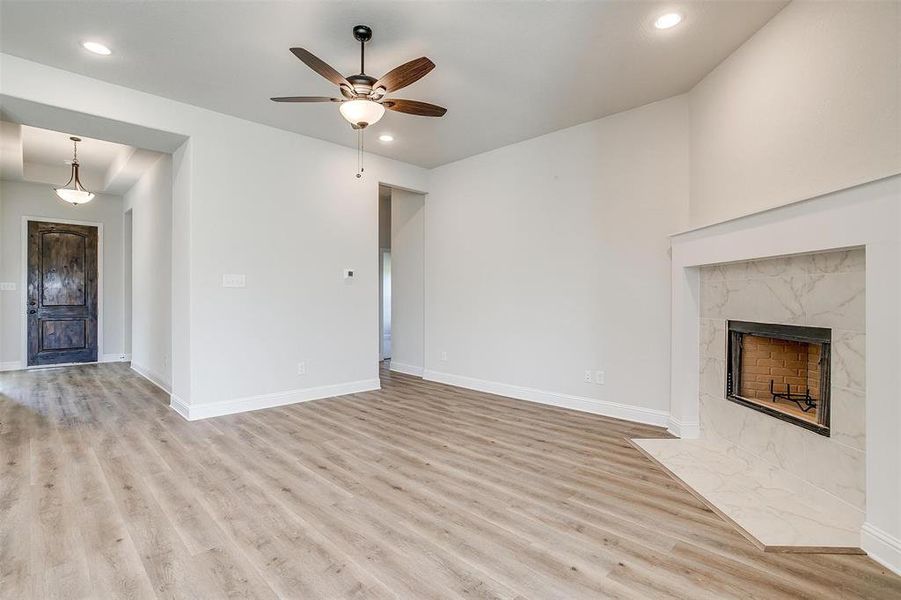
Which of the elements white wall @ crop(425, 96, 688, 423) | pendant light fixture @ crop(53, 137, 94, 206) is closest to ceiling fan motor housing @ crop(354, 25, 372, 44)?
white wall @ crop(425, 96, 688, 423)

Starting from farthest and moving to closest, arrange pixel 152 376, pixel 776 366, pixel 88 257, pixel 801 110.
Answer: pixel 88 257 → pixel 152 376 → pixel 776 366 → pixel 801 110

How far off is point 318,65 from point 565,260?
301cm

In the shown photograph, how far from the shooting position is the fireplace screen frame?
8.01 ft

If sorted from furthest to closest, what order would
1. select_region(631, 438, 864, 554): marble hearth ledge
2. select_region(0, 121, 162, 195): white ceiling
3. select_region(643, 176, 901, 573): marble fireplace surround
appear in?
1. select_region(0, 121, 162, 195): white ceiling
2. select_region(631, 438, 864, 554): marble hearth ledge
3. select_region(643, 176, 901, 573): marble fireplace surround

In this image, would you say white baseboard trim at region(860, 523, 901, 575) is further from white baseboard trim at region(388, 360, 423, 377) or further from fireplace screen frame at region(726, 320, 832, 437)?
white baseboard trim at region(388, 360, 423, 377)

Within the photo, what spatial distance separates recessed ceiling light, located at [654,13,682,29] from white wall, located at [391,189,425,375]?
153 inches

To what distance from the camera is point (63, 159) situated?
637cm

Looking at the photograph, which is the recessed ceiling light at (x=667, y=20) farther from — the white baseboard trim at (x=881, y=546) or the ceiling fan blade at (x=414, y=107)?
the white baseboard trim at (x=881, y=546)

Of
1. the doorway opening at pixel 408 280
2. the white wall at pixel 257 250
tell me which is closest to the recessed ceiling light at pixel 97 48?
the white wall at pixel 257 250

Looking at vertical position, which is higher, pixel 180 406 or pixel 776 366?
pixel 776 366

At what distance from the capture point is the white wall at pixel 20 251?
6.67 metres

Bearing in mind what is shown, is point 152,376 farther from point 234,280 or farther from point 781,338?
point 781,338

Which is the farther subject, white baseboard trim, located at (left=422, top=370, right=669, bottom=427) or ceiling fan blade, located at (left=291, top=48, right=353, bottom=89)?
white baseboard trim, located at (left=422, top=370, right=669, bottom=427)

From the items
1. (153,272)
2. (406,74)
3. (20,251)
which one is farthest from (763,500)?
(20,251)
